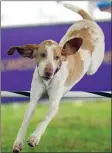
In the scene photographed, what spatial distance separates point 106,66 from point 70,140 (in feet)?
2.09

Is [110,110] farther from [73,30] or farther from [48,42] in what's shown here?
[48,42]

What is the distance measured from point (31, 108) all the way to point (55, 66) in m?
0.15

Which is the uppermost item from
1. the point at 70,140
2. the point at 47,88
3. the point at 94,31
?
the point at 94,31

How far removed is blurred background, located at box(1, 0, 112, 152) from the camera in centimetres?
173

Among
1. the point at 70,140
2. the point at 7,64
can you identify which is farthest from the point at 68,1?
the point at 70,140

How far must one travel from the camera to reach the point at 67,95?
1568 mm

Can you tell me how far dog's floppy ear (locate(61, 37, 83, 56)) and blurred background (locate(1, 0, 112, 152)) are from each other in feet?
0.42

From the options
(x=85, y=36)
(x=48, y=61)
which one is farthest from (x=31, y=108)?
(x=85, y=36)

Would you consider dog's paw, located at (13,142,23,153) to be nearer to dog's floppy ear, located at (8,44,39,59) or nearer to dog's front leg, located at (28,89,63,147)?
dog's front leg, located at (28,89,63,147)

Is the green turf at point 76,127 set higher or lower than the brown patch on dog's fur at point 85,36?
lower

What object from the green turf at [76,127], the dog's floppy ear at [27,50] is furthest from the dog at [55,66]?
the green turf at [76,127]

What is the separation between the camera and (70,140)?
256cm

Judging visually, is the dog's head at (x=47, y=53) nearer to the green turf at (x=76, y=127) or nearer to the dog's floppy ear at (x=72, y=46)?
the dog's floppy ear at (x=72, y=46)

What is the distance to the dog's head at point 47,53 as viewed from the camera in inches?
53.8
